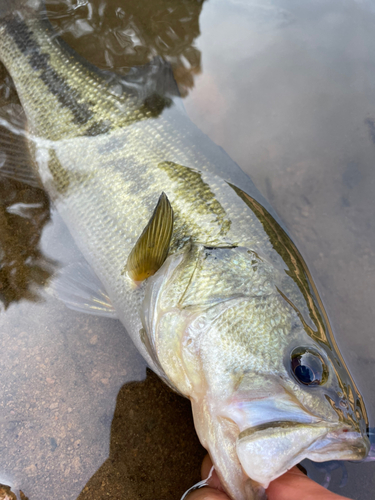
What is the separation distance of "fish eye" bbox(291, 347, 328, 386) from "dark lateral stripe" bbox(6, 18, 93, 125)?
208 cm

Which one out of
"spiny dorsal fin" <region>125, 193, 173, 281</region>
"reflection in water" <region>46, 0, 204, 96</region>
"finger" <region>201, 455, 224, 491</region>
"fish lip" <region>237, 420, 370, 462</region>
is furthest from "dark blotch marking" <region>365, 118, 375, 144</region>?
"finger" <region>201, 455, 224, 491</region>

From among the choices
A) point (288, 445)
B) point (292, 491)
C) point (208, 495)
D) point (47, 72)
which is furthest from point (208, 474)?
point (47, 72)

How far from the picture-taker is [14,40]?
2738mm

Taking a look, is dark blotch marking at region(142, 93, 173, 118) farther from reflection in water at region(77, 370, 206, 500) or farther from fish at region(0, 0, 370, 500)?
reflection in water at region(77, 370, 206, 500)

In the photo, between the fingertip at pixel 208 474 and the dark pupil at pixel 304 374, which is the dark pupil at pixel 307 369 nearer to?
the dark pupil at pixel 304 374

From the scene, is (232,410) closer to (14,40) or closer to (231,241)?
(231,241)

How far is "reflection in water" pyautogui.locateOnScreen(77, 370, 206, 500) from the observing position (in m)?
2.15

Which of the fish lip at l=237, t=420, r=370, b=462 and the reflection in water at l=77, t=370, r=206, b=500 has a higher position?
the fish lip at l=237, t=420, r=370, b=462

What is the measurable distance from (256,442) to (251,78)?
273cm

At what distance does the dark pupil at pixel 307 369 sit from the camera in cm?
155

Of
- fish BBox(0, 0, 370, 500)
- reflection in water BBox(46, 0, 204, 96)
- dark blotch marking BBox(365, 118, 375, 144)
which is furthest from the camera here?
reflection in water BBox(46, 0, 204, 96)

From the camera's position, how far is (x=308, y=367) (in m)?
1.56

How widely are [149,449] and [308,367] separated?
1.31m

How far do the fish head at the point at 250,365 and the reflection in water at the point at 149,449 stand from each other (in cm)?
56
